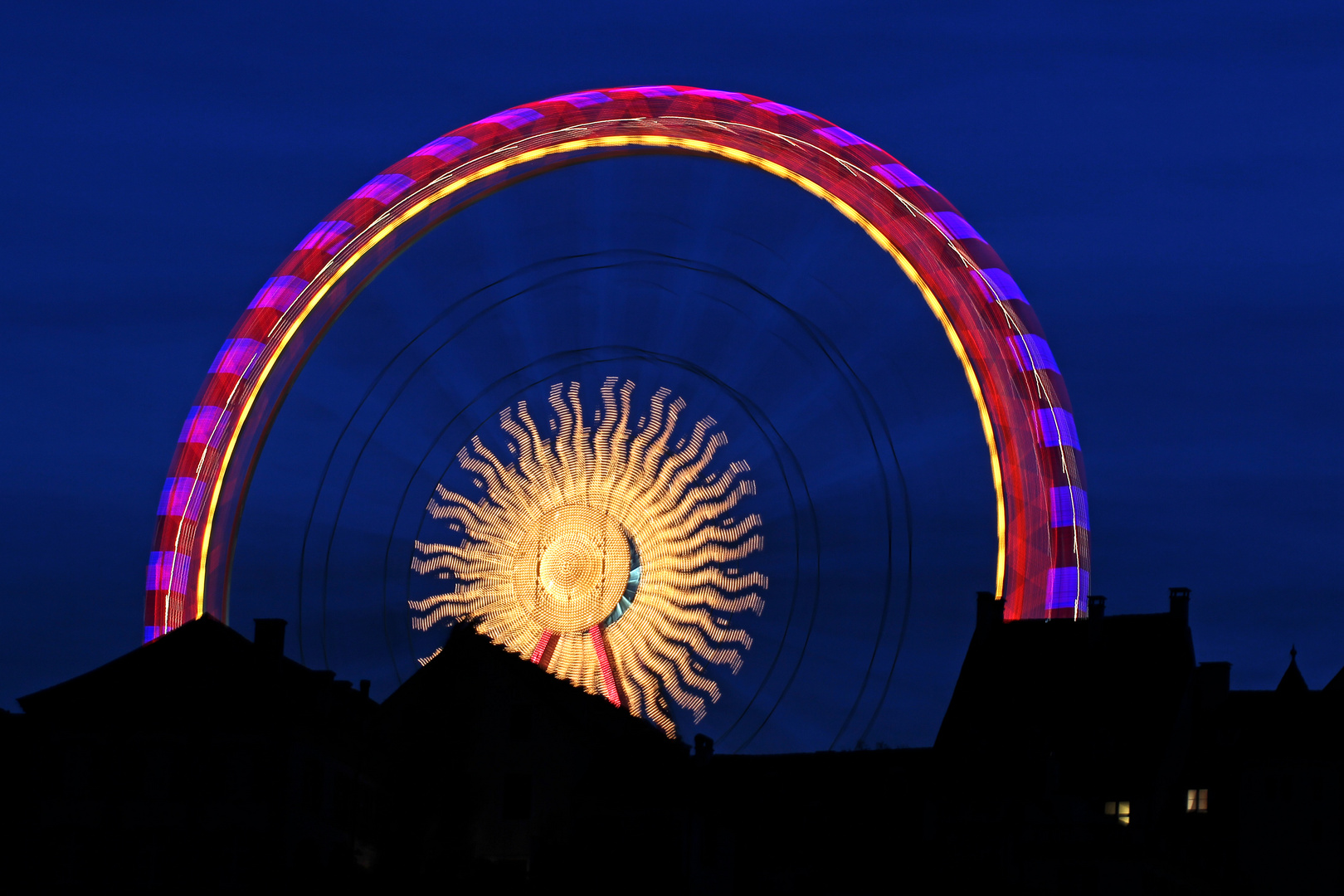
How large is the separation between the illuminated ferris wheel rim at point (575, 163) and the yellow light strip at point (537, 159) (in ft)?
0.10

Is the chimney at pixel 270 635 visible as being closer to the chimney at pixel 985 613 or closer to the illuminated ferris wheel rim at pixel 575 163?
the illuminated ferris wheel rim at pixel 575 163

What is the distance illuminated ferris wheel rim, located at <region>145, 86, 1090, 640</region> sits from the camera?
38.7 m

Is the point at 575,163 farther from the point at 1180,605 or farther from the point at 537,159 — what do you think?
the point at 1180,605

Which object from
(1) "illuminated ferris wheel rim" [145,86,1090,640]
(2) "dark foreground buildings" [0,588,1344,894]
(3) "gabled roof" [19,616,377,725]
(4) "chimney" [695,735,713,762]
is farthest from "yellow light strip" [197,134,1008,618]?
(4) "chimney" [695,735,713,762]

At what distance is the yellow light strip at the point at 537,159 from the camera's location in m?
39.5

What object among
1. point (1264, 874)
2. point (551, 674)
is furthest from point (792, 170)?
point (1264, 874)

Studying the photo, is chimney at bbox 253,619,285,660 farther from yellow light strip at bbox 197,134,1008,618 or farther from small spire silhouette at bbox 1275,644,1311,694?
small spire silhouette at bbox 1275,644,1311,694

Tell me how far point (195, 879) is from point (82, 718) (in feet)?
12.6

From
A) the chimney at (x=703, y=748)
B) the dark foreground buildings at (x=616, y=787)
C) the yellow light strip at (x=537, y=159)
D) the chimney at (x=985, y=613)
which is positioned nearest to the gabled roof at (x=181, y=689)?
the dark foreground buildings at (x=616, y=787)

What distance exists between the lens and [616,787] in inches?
1601

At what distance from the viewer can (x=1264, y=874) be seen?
42562 mm

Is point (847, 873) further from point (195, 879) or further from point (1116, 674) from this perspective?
point (195, 879)

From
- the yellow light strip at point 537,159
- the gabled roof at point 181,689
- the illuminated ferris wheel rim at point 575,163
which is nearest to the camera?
the illuminated ferris wheel rim at point 575,163

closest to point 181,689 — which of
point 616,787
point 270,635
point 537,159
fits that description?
point 270,635
